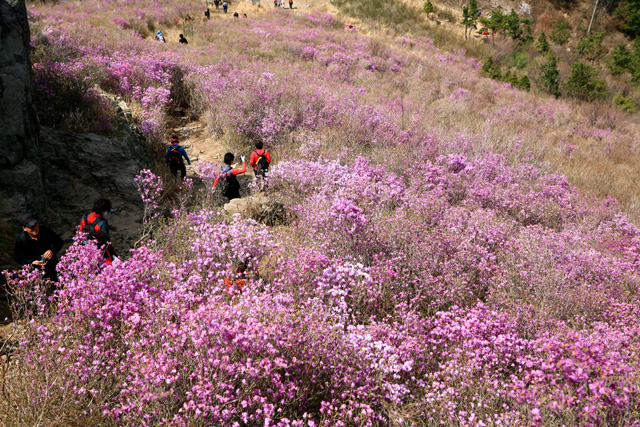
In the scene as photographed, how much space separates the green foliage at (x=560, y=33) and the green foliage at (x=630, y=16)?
6413 mm

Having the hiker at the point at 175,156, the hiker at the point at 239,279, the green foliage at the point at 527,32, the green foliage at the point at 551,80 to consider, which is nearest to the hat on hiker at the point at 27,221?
the hiker at the point at 239,279

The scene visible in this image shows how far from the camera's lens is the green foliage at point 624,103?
64.2 feet

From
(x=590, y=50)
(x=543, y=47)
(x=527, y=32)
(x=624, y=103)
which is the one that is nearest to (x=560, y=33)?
(x=527, y=32)

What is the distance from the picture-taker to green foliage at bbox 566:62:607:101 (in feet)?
67.6

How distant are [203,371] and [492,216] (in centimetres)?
578

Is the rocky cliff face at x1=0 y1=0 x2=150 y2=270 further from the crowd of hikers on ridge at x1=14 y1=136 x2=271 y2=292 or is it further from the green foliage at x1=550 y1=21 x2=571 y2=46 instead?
the green foliage at x1=550 y1=21 x2=571 y2=46

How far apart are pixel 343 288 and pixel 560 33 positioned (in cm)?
4537

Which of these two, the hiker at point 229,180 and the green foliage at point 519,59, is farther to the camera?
the green foliage at point 519,59

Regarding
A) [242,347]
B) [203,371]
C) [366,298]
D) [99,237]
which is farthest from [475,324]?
[99,237]

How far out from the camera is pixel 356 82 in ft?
56.3

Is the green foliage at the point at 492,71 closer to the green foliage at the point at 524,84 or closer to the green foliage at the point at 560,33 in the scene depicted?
the green foliage at the point at 524,84

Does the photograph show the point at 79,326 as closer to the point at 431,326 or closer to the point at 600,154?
the point at 431,326

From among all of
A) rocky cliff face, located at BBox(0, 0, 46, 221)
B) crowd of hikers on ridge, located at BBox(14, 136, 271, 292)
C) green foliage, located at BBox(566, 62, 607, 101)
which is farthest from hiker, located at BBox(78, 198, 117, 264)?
green foliage, located at BBox(566, 62, 607, 101)

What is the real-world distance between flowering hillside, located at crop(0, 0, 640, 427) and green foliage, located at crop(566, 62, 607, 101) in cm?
1164
